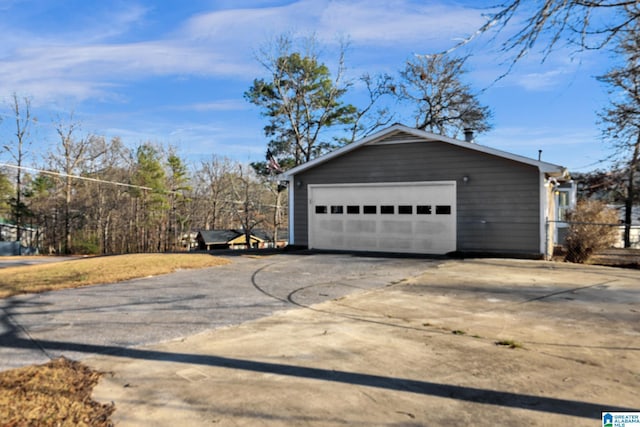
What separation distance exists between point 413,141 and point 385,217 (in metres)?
2.52

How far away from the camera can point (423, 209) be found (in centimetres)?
1238

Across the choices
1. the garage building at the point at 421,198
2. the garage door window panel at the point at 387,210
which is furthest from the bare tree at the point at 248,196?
the garage door window panel at the point at 387,210

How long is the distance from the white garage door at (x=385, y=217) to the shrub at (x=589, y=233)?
11.0ft

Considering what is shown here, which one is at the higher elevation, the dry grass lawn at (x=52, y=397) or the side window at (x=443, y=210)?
the side window at (x=443, y=210)

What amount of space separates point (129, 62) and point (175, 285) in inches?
587

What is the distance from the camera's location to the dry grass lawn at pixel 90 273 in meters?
7.17

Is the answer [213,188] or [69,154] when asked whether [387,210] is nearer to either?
[213,188]

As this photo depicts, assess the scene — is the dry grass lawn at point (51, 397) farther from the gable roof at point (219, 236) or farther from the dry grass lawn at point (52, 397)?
the gable roof at point (219, 236)

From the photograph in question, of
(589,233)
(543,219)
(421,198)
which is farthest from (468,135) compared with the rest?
(589,233)

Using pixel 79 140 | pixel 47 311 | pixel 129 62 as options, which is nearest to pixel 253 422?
pixel 47 311

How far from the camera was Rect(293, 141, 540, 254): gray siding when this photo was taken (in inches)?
435

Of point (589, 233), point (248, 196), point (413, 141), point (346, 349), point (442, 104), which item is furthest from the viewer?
point (248, 196)

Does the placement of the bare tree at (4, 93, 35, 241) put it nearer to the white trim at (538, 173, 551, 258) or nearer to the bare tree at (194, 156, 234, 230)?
the bare tree at (194, 156, 234, 230)

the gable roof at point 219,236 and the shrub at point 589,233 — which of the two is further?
the gable roof at point 219,236
